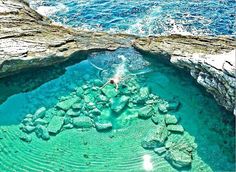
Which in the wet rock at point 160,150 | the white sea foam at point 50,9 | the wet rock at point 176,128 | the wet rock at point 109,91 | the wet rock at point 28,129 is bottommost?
the wet rock at point 28,129

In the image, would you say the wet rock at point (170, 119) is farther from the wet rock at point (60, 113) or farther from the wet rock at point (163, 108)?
the wet rock at point (60, 113)

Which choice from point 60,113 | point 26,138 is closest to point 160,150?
point 60,113

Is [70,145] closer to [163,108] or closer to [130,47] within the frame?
[163,108]

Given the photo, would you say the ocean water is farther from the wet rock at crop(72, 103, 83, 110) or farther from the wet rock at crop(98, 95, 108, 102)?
the wet rock at crop(72, 103, 83, 110)

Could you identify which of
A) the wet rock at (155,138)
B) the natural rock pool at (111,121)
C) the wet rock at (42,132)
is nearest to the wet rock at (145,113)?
the natural rock pool at (111,121)

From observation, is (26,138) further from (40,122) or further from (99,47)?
(99,47)

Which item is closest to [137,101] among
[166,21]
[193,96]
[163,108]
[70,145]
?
[163,108]

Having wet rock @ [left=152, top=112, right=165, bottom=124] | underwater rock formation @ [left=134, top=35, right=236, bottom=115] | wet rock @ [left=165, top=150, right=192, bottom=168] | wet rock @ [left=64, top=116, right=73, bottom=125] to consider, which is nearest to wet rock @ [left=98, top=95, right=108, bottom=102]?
wet rock @ [left=64, top=116, right=73, bottom=125]

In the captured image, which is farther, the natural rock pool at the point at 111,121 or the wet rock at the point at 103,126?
the wet rock at the point at 103,126
